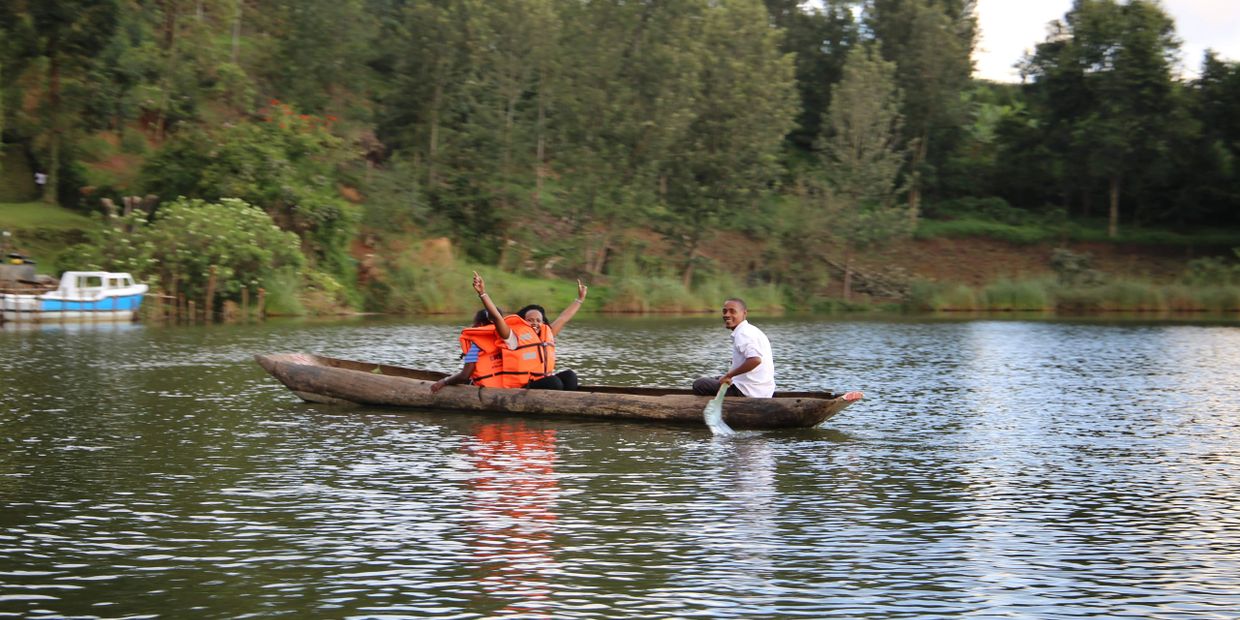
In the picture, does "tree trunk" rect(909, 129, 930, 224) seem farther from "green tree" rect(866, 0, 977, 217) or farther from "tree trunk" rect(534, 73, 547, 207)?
"tree trunk" rect(534, 73, 547, 207)

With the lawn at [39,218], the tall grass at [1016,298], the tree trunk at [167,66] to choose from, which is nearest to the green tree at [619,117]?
the tall grass at [1016,298]

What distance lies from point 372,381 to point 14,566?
9.96m

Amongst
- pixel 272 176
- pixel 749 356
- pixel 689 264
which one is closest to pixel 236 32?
pixel 272 176

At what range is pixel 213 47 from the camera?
62.8 meters

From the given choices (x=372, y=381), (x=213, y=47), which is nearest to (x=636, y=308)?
(x=213, y=47)

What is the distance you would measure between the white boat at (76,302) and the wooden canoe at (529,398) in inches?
861

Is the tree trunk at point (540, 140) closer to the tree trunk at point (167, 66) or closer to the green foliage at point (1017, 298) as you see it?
the tree trunk at point (167, 66)

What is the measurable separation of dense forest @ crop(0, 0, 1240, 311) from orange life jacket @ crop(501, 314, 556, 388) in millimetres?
26444

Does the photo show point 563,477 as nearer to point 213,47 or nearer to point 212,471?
point 212,471

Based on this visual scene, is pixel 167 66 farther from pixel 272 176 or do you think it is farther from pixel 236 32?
pixel 272 176

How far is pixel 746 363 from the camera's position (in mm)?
17828

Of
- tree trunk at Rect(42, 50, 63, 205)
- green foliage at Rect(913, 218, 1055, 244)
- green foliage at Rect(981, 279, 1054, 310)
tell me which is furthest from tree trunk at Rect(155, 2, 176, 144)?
green foliage at Rect(913, 218, 1055, 244)

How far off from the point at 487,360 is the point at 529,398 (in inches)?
38.7

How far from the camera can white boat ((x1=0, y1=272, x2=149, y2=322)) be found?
40656mm
